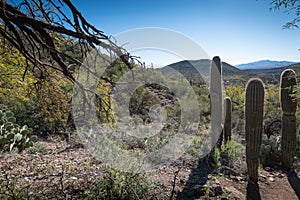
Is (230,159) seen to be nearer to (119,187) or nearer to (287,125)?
(287,125)

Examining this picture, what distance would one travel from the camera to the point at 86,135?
6.04m

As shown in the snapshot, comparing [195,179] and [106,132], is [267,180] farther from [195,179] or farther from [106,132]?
[106,132]

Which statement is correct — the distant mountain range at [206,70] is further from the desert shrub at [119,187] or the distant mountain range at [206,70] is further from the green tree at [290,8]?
the desert shrub at [119,187]

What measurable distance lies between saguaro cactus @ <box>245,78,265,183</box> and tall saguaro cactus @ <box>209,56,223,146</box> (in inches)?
47.5

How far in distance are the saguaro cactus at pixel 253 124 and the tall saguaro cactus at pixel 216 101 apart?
121 centimetres

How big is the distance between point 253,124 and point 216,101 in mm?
1404

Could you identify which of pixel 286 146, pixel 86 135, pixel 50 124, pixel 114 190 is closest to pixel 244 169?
pixel 286 146

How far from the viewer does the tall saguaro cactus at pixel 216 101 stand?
18.9ft

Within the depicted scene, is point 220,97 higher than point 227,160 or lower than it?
higher

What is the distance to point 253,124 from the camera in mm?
4504

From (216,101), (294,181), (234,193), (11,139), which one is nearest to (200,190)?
(234,193)

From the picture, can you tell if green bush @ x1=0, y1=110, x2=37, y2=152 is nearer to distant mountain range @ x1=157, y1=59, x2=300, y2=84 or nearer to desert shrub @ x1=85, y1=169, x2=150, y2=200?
desert shrub @ x1=85, y1=169, x2=150, y2=200

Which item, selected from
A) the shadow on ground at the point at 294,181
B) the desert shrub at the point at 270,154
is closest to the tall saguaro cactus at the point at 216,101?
the desert shrub at the point at 270,154

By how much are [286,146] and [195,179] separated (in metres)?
2.52
